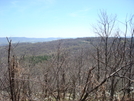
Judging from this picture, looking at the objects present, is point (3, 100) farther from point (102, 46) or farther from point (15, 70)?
point (102, 46)

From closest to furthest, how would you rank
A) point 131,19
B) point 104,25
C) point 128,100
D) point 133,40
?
point 128,100
point 131,19
point 104,25
point 133,40

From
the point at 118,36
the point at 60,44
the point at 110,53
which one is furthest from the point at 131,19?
the point at 60,44

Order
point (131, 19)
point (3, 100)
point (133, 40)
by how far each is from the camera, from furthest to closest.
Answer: point (133, 40) < point (131, 19) < point (3, 100)

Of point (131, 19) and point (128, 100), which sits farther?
point (131, 19)

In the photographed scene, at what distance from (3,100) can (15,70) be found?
3.73 feet

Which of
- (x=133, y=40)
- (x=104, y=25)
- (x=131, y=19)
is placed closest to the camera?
(x=131, y=19)

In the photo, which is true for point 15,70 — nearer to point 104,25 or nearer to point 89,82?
point 89,82

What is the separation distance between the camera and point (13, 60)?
3498mm

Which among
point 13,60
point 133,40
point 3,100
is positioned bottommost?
point 3,100

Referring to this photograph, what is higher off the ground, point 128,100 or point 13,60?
point 13,60

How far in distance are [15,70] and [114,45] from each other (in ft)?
20.7

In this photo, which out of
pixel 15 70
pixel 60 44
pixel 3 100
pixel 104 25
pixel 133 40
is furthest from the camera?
pixel 60 44

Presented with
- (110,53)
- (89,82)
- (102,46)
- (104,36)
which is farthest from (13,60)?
(102,46)

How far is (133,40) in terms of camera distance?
29.5 feet
